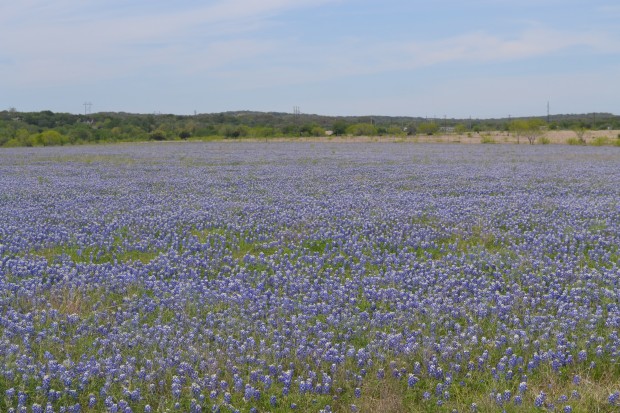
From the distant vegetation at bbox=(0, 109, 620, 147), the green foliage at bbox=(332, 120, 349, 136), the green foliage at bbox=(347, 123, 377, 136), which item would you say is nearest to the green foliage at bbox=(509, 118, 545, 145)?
the distant vegetation at bbox=(0, 109, 620, 147)

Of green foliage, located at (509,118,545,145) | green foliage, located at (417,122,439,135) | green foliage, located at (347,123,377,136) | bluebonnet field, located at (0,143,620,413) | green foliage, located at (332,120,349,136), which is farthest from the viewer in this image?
green foliage, located at (332,120,349,136)

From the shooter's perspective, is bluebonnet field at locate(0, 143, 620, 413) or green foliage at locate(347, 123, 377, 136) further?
green foliage at locate(347, 123, 377, 136)

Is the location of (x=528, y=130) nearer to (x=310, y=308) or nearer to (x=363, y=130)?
(x=363, y=130)

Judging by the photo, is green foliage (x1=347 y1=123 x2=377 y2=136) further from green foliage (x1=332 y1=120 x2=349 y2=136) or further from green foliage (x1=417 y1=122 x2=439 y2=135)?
green foliage (x1=417 y1=122 x2=439 y2=135)

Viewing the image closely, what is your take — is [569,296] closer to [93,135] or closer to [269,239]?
[269,239]

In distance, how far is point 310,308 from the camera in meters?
5.36

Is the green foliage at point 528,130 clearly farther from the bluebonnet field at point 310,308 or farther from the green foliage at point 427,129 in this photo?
the bluebonnet field at point 310,308

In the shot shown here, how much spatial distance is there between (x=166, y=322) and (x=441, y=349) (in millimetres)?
2457

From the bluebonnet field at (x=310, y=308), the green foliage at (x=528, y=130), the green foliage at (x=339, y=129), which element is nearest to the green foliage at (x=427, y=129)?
the green foliage at (x=339, y=129)

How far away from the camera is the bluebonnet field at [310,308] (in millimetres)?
3900

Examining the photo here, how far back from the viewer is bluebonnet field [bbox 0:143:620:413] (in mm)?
3900

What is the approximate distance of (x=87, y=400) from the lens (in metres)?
3.85

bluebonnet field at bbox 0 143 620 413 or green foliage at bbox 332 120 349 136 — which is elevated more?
green foliage at bbox 332 120 349 136

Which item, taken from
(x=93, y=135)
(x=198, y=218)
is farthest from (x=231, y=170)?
(x=93, y=135)
